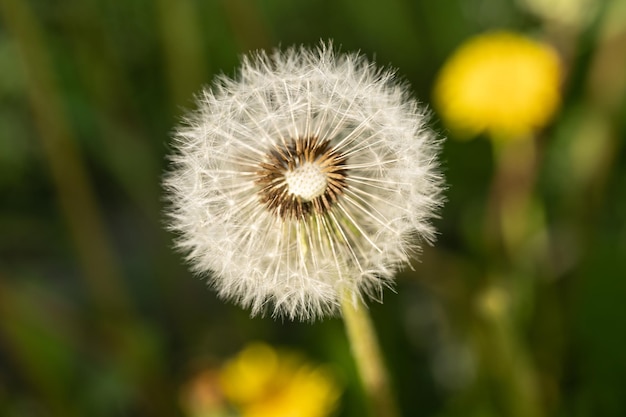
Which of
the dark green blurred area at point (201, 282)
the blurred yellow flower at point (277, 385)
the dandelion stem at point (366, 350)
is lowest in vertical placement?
the dandelion stem at point (366, 350)

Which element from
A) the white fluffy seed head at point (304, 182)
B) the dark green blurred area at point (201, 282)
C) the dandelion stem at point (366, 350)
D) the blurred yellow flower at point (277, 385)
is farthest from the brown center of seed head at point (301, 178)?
the blurred yellow flower at point (277, 385)

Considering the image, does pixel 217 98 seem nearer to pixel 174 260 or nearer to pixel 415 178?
pixel 415 178

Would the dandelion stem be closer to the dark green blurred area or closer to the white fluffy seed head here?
the white fluffy seed head

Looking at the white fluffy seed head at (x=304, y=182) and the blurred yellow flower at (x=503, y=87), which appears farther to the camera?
the blurred yellow flower at (x=503, y=87)

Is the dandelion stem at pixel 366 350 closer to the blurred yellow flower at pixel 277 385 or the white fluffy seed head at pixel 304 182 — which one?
the white fluffy seed head at pixel 304 182

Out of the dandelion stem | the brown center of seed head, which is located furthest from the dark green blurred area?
the brown center of seed head

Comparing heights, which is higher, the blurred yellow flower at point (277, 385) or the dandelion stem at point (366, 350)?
the blurred yellow flower at point (277, 385)

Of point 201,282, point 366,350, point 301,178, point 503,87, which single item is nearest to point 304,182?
point 301,178
